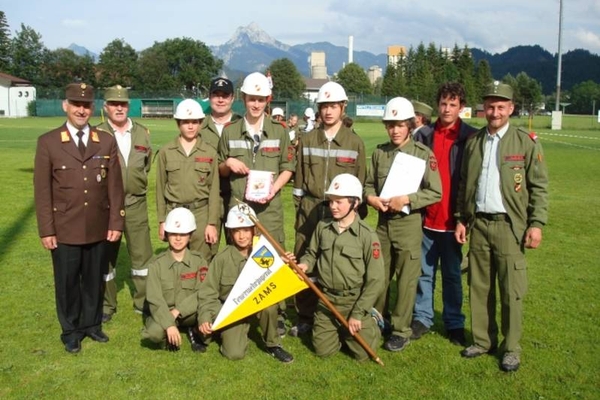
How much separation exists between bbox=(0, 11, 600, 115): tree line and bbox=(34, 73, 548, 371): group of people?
74911 mm

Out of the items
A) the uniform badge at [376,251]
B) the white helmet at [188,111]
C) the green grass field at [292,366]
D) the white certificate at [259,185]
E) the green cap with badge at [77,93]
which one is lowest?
the green grass field at [292,366]

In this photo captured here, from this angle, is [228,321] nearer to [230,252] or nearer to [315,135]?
[230,252]

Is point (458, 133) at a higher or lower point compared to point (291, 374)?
higher

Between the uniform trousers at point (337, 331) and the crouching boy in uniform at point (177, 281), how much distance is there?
1.08 meters

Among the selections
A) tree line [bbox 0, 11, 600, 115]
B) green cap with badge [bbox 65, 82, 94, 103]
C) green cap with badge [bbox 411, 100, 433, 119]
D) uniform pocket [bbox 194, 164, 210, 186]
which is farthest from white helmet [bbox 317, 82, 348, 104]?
tree line [bbox 0, 11, 600, 115]

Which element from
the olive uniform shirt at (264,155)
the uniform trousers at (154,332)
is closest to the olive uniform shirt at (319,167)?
the olive uniform shirt at (264,155)

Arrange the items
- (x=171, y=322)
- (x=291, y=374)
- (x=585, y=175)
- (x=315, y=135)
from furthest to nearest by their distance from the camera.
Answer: (x=585, y=175) < (x=315, y=135) < (x=171, y=322) < (x=291, y=374)

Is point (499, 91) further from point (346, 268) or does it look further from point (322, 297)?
point (322, 297)

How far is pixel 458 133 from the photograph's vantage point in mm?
5430

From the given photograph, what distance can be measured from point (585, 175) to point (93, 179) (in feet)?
55.3

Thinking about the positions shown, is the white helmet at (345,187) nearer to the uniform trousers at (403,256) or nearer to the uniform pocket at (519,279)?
the uniform trousers at (403,256)

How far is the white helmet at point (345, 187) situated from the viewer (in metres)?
4.98

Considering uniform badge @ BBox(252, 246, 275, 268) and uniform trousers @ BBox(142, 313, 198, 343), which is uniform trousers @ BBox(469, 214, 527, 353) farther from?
uniform trousers @ BBox(142, 313, 198, 343)

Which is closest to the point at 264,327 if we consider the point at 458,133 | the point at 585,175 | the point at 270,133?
the point at 270,133
